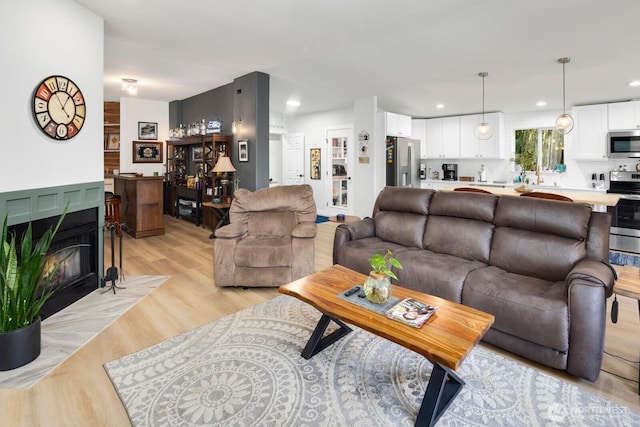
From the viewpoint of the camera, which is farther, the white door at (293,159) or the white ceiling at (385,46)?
the white door at (293,159)

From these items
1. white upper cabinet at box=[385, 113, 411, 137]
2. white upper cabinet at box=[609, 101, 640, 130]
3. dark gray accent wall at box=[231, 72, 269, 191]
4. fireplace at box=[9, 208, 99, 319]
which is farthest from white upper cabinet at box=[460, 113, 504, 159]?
fireplace at box=[9, 208, 99, 319]

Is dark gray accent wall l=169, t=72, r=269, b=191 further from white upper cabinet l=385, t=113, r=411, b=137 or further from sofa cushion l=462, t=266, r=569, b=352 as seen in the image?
sofa cushion l=462, t=266, r=569, b=352

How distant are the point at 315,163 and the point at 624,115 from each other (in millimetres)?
5918

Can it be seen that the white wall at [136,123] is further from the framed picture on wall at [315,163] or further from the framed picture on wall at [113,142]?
the framed picture on wall at [315,163]

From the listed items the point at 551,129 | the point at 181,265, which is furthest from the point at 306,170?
the point at 551,129

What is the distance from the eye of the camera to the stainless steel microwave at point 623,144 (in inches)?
230

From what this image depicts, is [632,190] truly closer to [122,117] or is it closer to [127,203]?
[127,203]

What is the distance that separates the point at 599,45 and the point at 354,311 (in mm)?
4023

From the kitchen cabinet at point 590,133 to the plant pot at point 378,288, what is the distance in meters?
6.48

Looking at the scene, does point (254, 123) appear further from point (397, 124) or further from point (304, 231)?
point (397, 124)

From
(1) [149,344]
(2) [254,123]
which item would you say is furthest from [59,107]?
(2) [254,123]

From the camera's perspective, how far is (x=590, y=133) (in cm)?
634

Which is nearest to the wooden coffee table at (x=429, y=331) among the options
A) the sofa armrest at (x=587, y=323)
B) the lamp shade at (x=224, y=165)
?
the sofa armrest at (x=587, y=323)

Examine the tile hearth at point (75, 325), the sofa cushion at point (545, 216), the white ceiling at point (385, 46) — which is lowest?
the tile hearth at point (75, 325)
